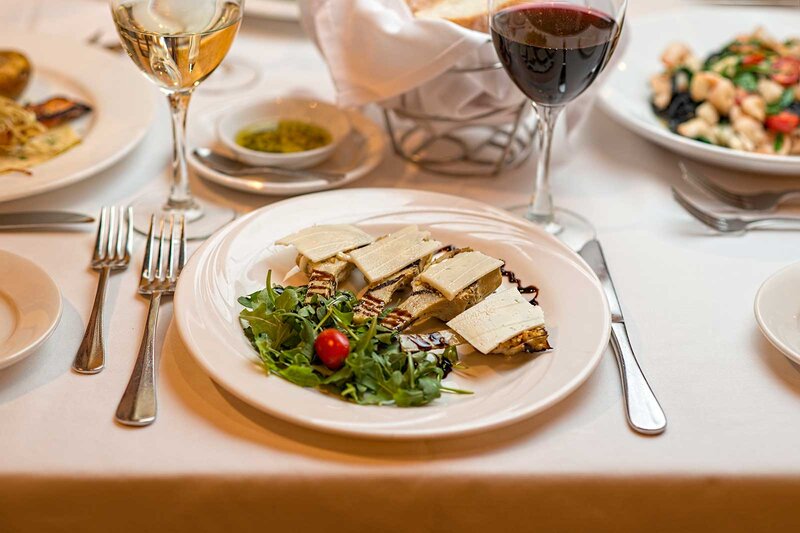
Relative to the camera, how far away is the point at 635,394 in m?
1.00

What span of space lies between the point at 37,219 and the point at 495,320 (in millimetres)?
780

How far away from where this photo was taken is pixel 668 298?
122 cm

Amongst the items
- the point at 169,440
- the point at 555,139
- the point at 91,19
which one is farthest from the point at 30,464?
the point at 91,19

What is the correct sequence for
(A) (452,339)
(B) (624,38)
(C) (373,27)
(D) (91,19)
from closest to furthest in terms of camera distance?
1. (A) (452,339)
2. (C) (373,27)
3. (B) (624,38)
4. (D) (91,19)

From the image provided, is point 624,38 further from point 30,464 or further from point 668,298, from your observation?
point 30,464

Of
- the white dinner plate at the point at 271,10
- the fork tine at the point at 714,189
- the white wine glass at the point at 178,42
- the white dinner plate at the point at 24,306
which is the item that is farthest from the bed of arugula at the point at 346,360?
the white dinner plate at the point at 271,10

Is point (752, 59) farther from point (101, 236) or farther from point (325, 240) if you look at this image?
point (101, 236)

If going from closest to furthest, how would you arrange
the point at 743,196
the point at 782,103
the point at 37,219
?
the point at 37,219
the point at 743,196
the point at 782,103

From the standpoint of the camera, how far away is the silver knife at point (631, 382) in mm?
959

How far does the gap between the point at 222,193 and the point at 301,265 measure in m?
0.40

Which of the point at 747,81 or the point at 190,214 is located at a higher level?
the point at 747,81

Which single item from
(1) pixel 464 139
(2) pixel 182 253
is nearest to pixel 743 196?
(1) pixel 464 139

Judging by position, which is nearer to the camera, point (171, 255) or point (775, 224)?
point (171, 255)

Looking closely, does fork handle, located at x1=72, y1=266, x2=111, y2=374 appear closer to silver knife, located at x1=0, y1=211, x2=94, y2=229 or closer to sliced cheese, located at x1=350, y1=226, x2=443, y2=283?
silver knife, located at x1=0, y1=211, x2=94, y2=229
